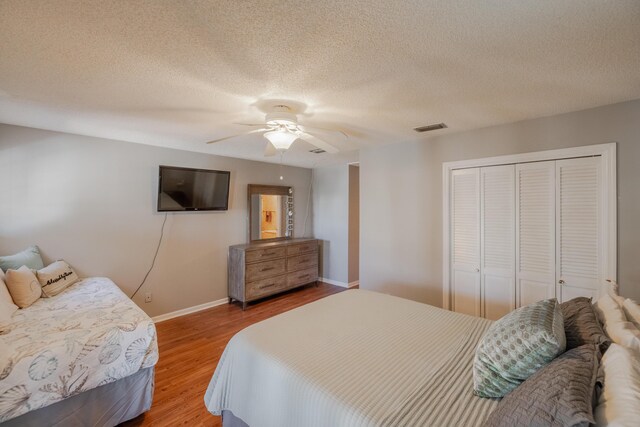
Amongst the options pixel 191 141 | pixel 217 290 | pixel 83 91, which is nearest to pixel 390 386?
pixel 83 91

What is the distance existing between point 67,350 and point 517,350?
2398 millimetres

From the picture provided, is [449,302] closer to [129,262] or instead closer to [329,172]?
[329,172]

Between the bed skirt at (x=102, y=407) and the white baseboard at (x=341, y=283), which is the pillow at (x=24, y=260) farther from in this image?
the white baseboard at (x=341, y=283)

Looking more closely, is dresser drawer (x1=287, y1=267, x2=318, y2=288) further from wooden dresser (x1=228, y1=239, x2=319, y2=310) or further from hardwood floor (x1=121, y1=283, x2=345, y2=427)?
hardwood floor (x1=121, y1=283, x2=345, y2=427)

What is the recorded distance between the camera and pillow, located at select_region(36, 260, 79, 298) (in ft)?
8.23

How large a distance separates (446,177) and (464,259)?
3.03ft

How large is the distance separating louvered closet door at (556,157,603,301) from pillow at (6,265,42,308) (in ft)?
15.0

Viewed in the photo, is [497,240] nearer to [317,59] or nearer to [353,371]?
[353,371]

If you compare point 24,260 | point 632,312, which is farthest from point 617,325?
point 24,260

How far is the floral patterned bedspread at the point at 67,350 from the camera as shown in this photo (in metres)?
1.50

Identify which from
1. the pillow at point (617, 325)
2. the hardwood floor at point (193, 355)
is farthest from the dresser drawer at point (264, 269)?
the pillow at point (617, 325)

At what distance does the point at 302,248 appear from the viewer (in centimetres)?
494

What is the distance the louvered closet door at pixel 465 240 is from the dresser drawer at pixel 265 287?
2.60 m

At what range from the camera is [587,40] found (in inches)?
54.4
